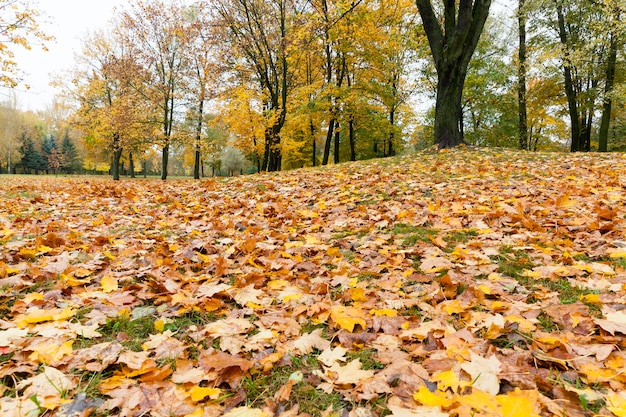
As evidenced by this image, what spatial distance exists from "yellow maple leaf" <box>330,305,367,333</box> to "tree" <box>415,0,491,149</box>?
27.5 ft

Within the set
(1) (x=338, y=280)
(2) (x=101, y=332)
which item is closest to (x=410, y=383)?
(1) (x=338, y=280)

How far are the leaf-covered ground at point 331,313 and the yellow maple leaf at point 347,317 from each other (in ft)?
0.04

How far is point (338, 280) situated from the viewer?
2449mm

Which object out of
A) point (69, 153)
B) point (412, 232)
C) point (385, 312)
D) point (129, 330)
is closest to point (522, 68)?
point (412, 232)

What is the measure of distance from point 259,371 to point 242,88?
1617 cm

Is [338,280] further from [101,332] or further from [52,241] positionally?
[52,241]

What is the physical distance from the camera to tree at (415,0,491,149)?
28.2ft

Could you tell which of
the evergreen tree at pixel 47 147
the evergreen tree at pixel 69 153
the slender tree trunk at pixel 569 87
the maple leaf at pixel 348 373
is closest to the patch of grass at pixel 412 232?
the maple leaf at pixel 348 373

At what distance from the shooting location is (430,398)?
1210mm

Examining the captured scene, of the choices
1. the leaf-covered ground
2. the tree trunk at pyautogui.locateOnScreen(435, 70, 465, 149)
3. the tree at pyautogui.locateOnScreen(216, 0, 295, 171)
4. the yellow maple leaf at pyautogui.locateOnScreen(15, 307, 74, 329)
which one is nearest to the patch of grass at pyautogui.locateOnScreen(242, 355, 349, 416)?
the leaf-covered ground

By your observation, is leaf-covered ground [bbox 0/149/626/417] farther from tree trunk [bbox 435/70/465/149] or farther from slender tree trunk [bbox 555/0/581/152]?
slender tree trunk [bbox 555/0/581/152]

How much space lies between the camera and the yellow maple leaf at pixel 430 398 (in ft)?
3.91

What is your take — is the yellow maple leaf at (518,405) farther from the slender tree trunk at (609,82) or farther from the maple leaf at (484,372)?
the slender tree trunk at (609,82)

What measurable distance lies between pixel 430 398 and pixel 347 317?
0.71m
